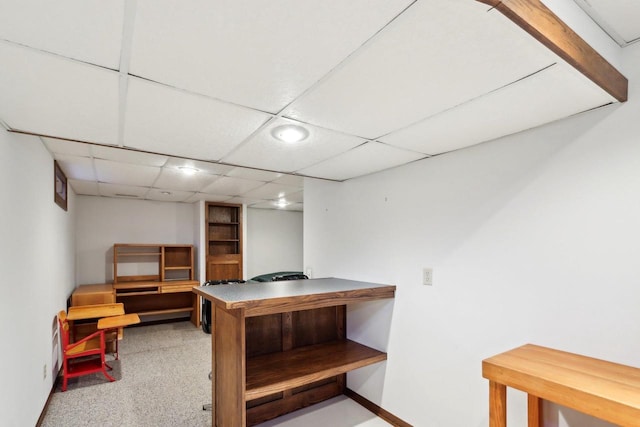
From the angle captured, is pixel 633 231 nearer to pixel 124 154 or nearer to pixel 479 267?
pixel 479 267

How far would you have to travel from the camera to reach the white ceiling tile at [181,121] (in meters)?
1.47

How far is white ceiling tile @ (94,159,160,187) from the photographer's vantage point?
320cm

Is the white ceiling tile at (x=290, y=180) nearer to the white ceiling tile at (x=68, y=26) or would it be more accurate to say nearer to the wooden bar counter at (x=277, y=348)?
the wooden bar counter at (x=277, y=348)

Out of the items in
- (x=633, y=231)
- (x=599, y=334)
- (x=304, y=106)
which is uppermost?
(x=304, y=106)

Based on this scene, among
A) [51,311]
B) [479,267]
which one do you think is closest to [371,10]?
[479,267]

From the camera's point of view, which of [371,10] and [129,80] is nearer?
[371,10]

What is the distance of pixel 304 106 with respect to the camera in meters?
1.56

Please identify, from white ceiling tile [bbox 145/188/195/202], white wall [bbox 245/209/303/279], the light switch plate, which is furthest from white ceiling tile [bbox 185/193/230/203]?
the light switch plate

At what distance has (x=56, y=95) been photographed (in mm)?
1438

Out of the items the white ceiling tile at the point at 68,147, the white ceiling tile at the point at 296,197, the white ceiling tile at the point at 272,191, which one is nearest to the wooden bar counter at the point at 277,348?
the white ceiling tile at the point at 68,147

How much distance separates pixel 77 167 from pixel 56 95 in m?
2.34

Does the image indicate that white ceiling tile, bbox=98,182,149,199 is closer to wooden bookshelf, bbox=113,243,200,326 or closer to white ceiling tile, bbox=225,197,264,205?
wooden bookshelf, bbox=113,243,200,326

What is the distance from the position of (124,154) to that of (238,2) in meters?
2.37

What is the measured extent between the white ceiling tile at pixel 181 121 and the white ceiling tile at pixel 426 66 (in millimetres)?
343
